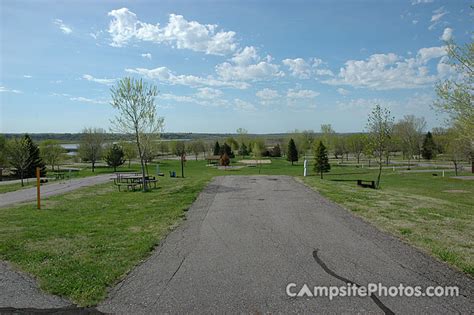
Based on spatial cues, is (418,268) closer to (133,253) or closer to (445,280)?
(445,280)

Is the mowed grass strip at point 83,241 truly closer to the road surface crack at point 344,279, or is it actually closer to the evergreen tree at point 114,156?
the road surface crack at point 344,279

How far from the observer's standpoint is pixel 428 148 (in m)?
76.5

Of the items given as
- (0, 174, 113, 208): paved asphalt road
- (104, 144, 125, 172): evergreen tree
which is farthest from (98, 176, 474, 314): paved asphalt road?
(104, 144, 125, 172): evergreen tree

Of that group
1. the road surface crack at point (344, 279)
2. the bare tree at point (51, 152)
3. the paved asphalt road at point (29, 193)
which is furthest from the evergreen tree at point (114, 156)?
the road surface crack at point (344, 279)

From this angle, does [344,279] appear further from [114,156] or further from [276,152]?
[276,152]

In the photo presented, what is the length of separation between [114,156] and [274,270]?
5261 centimetres

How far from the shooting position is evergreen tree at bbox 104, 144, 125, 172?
5308cm

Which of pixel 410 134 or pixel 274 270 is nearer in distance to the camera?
pixel 274 270

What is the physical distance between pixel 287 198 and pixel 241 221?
13.5 ft

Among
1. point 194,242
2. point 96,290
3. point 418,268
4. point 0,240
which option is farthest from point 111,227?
point 418,268

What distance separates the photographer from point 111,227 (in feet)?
27.0

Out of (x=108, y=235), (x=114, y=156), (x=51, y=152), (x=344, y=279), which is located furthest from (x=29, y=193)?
(x=51, y=152)

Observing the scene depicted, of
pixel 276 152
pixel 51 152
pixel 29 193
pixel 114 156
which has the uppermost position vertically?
pixel 51 152

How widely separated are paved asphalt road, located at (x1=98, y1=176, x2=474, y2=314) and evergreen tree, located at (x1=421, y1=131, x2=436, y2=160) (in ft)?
261
